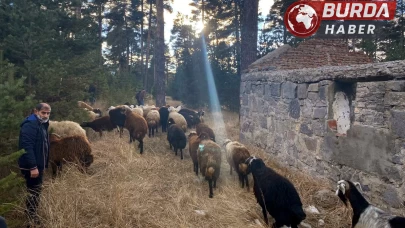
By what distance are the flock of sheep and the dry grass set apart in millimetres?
333

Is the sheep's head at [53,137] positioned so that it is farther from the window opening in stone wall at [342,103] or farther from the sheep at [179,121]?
the window opening in stone wall at [342,103]

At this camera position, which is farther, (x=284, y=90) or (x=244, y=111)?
(x=244, y=111)

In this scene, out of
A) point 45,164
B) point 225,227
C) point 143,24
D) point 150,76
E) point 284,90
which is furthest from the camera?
point 150,76

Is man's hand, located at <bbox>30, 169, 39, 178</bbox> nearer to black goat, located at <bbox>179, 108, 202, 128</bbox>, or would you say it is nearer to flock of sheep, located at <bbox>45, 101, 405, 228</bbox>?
flock of sheep, located at <bbox>45, 101, 405, 228</bbox>

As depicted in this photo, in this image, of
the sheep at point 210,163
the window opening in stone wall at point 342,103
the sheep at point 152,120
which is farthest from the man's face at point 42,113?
the sheep at point 152,120

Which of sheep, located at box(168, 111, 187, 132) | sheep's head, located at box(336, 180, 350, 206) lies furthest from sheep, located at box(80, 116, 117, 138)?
sheep's head, located at box(336, 180, 350, 206)

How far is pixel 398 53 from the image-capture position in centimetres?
1090

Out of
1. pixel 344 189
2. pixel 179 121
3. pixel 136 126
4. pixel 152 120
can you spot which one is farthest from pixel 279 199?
pixel 152 120

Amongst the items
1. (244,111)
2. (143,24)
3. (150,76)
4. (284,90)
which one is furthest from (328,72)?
(150,76)

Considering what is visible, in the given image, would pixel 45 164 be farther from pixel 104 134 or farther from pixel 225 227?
pixel 104 134

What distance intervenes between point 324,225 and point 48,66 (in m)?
7.58

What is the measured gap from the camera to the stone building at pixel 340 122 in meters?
4.16

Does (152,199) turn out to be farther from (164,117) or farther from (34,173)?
(164,117)

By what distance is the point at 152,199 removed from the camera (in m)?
5.26
